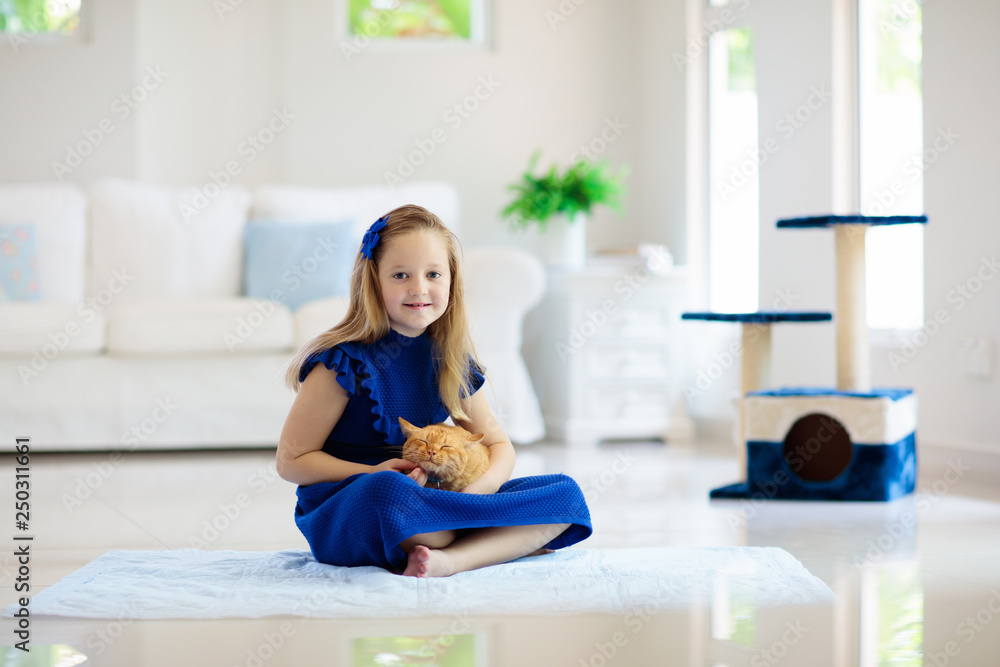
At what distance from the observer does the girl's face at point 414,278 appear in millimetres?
1653

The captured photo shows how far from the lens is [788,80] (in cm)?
342

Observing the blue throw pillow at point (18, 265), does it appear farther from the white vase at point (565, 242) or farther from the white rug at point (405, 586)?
the white rug at point (405, 586)

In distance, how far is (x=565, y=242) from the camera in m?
3.96

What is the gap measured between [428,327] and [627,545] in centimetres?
60

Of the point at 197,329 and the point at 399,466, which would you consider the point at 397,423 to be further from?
the point at 197,329

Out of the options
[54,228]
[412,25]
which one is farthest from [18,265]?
[412,25]

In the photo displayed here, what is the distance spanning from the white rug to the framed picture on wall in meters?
3.11

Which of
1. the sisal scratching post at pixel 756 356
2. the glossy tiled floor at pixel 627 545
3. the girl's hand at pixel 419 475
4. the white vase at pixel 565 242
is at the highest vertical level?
the white vase at pixel 565 242

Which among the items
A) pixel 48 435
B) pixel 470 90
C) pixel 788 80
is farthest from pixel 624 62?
pixel 48 435

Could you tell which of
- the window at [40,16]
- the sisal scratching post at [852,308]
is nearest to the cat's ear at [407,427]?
the sisal scratching post at [852,308]

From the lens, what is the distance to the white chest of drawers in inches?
147

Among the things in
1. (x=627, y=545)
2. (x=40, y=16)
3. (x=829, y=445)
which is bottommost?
(x=627, y=545)

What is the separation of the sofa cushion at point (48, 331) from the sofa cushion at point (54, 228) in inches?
18.2

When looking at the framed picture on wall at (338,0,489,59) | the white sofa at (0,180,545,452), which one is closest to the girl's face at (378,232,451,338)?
the white sofa at (0,180,545,452)
